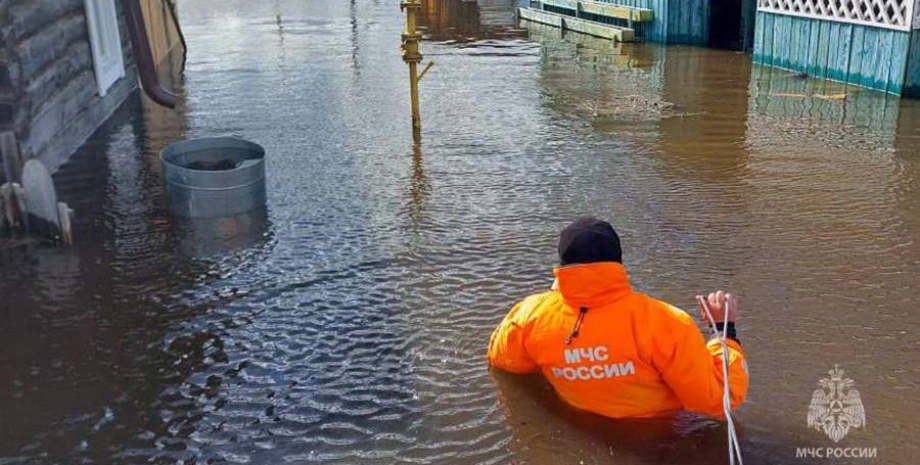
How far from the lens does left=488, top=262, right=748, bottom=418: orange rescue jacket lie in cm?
338

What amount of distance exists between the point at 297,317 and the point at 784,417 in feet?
8.67

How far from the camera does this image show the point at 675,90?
1199 cm

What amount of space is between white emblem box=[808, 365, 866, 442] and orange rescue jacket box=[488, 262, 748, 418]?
51 centimetres

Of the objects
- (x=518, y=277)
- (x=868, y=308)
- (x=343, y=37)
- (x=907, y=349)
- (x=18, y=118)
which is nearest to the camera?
(x=907, y=349)

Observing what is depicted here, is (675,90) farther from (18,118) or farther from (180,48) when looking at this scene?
(180,48)

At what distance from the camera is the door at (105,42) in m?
9.71

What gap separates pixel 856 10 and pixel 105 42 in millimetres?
9733

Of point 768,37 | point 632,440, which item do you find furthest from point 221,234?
point 768,37

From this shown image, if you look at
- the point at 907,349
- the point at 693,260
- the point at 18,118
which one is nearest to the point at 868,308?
the point at 907,349

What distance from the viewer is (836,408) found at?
155 inches

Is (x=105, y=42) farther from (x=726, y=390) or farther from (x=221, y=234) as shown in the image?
(x=726, y=390)

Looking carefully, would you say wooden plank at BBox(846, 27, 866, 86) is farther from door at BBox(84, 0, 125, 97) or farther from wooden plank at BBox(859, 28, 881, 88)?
door at BBox(84, 0, 125, 97)

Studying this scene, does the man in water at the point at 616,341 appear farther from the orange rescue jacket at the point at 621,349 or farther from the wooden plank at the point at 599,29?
the wooden plank at the point at 599,29

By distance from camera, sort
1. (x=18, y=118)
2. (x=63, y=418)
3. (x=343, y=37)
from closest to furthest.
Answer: (x=63, y=418) → (x=18, y=118) → (x=343, y=37)
